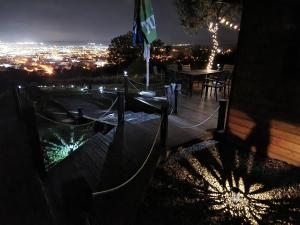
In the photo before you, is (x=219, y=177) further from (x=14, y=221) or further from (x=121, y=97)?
(x=14, y=221)

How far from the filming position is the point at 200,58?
1806 centimetres

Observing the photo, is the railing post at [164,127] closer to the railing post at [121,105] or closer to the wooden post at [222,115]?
the railing post at [121,105]

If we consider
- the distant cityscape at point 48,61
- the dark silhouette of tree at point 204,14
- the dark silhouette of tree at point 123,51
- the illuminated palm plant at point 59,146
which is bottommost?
the illuminated palm plant at point 59,146

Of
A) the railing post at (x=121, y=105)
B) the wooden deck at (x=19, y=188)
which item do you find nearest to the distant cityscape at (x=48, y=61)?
the railing post at (x=121, y=105)

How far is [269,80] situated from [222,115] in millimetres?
1508

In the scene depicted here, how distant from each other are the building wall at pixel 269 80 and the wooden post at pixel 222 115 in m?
0.26

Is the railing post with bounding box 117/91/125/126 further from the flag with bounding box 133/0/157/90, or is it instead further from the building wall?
the building wall

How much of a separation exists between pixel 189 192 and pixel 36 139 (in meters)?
2.79

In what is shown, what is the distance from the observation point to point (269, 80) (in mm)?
5164

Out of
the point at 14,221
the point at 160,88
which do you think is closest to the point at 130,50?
the point at 160,88

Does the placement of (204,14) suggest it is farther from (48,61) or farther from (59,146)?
(48,61)

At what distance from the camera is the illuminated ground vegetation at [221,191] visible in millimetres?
3543

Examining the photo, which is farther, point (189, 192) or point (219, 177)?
point (219, 177)

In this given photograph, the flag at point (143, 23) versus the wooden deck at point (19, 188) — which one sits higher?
the flag at point (143, 23)
